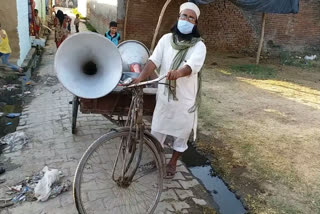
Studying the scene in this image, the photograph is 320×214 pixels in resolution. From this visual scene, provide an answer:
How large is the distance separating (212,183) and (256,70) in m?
7.58

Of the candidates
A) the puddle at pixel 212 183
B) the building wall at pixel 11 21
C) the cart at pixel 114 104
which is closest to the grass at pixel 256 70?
Answer: the puddle at pixel 212 183

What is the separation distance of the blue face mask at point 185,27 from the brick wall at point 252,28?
9.17m

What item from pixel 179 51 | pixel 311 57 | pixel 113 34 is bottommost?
pixel 311 57

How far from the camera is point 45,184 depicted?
3.04 meters

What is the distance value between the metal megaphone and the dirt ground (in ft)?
6.43

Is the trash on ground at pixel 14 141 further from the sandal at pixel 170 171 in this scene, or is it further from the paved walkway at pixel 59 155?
the sandal at pixel 170 171

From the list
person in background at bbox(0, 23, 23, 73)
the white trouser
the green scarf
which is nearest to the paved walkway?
the white trouser

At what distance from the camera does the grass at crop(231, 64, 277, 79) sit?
32.4 feet

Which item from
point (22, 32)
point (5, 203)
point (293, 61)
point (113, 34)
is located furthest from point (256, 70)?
point (5, 203)

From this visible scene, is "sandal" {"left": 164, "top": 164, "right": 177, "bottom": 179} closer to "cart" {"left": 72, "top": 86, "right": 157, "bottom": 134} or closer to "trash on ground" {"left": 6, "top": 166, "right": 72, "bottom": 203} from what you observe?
"cart" {"left": 72, "top": 86, "right": 157, "bottom": 134}

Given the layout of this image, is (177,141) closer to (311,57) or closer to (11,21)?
(11,21)

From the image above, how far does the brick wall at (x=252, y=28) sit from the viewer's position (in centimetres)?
1254

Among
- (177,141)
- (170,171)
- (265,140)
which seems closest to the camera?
(177,141)

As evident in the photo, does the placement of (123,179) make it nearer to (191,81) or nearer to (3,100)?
(191,81)
